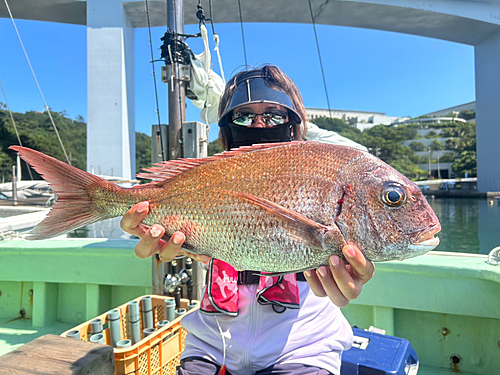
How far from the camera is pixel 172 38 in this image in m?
3.20

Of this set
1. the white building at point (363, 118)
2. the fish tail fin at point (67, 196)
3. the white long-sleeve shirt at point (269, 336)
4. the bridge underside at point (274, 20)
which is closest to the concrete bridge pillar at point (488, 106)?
the bridge underside at point (274, 20)

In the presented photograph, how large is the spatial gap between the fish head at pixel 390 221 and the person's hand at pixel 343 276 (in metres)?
0.04

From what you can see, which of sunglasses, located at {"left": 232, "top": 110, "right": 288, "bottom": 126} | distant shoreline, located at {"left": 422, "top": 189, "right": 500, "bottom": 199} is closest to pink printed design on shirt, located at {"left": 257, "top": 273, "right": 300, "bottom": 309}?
sunglasses, located at {"left": 232, "top": 110, "right": 288, "bottom": 126}

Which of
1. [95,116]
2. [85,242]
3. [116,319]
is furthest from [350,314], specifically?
[95,116]

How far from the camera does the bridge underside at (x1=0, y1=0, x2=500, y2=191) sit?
49.5 ft

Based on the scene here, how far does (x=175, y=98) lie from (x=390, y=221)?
2.80 metres

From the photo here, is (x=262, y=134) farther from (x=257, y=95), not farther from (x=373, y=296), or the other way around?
(x=373, y=296)

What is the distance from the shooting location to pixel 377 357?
1820mm

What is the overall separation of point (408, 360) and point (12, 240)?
431 cm

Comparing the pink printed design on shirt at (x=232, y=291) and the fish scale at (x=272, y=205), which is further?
the pink printed design on shirt at (x=232, y=291)

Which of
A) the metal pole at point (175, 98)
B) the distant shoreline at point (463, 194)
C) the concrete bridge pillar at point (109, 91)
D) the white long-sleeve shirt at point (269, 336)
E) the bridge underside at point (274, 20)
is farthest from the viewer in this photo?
the distant shoreline at point (463, 194)

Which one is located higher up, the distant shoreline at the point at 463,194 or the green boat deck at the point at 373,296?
the distant shoreline at the point at 463,194

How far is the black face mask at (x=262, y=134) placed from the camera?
176cm

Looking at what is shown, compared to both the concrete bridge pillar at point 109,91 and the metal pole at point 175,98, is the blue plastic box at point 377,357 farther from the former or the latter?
the concrete bridge pillar at point 109,91
